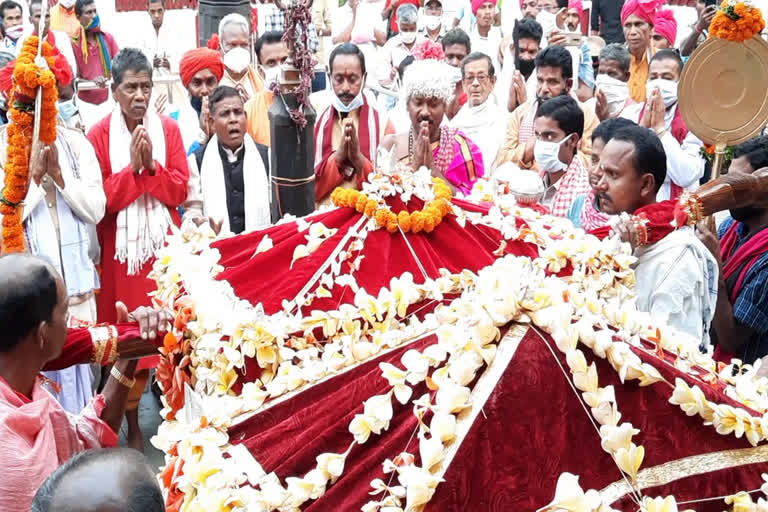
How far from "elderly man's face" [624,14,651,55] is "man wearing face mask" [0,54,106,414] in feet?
19.0

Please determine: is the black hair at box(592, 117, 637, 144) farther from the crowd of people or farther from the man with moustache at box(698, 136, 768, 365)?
the man with moustache at box(698, 136, 768, 365)

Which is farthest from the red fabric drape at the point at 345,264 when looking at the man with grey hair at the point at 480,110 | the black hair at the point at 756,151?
the man with grey hair at the point at 480,110

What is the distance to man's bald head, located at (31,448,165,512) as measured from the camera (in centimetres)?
158

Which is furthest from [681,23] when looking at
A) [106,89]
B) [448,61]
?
[106,89]

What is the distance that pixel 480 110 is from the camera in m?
7.96

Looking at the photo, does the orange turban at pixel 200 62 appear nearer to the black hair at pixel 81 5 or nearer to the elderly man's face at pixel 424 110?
the elderly man's face at pixel 424 110

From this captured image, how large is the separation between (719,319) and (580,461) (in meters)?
2.07

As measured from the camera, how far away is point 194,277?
3.17 m

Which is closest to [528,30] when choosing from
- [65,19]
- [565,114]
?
[565,114]

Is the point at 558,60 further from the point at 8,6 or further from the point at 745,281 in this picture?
the point at 8,6

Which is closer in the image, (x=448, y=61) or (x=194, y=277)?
(x=194, y=277)

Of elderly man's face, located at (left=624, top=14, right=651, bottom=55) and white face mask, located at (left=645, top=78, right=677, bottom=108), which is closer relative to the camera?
white face mask, located at (left=645, top=78, right=677, bottom=108)

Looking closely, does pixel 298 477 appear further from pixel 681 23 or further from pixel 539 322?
pixel 681 23

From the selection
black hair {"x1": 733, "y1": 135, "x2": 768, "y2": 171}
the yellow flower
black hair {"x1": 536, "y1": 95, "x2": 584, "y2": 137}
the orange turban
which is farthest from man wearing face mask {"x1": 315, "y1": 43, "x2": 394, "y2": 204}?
the yellow flower
